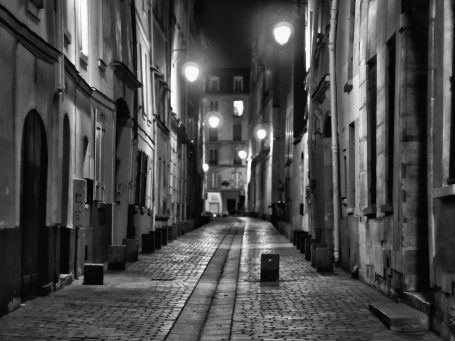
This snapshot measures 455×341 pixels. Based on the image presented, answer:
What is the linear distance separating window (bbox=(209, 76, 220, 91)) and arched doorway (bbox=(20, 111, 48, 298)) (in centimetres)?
9380

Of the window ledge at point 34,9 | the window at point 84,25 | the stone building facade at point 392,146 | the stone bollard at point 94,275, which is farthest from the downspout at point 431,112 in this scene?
the window at point 84,25

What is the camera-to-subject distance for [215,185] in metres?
103

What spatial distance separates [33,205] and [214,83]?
95.1 meters

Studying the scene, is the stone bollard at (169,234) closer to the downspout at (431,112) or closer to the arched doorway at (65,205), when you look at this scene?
the arched doorway at (65,205)

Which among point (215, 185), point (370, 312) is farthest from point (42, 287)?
point (215, 185)

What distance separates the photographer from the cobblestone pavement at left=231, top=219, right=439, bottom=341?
9.02m

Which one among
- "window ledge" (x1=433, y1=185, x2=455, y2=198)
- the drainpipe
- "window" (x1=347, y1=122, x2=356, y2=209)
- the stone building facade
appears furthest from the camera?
the drainpipe

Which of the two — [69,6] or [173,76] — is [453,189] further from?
[173,76]

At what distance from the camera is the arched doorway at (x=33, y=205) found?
475 inches

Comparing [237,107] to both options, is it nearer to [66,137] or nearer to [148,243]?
[148,243]

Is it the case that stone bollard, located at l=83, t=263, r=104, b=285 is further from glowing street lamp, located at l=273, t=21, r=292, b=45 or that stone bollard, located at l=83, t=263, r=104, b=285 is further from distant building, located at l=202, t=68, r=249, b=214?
distant building, located at l=202, t=68, r=249, b=214

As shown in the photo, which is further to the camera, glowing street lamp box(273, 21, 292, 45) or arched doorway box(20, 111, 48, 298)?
glowing street lamp box(273, 21, 292, 45)

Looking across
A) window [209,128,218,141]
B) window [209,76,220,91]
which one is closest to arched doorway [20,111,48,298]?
window [209,128,218,141]

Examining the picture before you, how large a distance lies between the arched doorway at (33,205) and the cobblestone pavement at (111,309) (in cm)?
41
